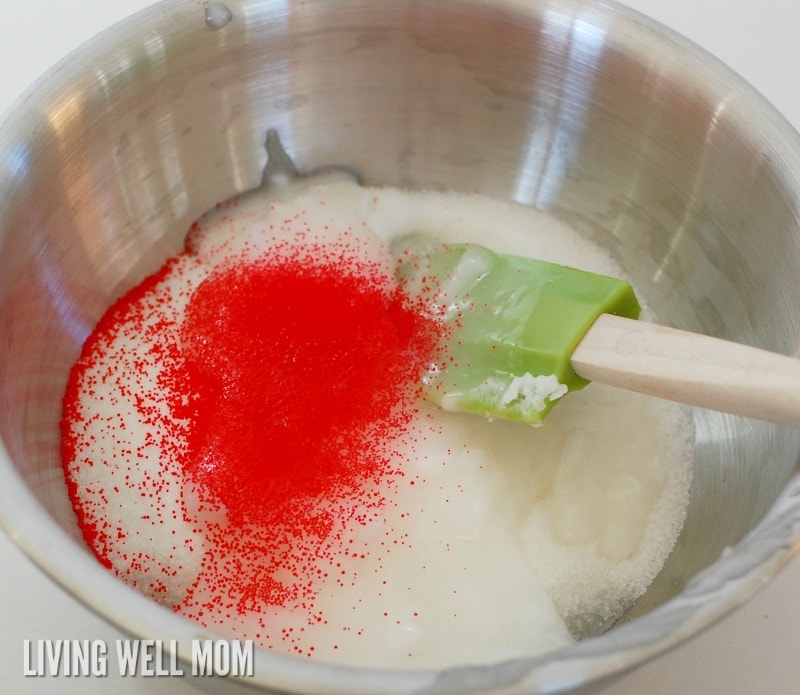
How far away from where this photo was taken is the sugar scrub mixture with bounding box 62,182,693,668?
80 cm

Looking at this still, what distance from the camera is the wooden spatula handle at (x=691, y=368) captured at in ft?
2.24

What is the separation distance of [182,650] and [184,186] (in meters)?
0.70

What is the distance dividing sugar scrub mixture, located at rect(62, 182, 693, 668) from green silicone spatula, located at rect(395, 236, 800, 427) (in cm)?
4

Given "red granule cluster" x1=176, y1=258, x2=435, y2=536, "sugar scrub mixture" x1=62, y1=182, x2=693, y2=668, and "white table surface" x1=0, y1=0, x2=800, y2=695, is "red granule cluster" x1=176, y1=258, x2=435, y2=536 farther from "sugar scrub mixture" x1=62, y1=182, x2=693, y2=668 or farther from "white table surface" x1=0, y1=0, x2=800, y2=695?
"white table surface" x1=0, y1=0, x2=800, y2=695

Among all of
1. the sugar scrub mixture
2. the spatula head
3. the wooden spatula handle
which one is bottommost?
the sugar scrub mixture

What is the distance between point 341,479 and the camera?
87 cm

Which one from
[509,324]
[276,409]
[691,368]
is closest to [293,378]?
[276,409]

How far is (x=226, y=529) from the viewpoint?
0.84 meters

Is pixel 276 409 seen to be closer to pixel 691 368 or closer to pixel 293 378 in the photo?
pixel 293 378

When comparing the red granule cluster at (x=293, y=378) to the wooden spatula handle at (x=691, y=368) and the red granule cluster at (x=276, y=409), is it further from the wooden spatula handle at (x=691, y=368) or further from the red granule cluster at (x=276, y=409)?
the wooden spatula handle at (x=691, y=368)

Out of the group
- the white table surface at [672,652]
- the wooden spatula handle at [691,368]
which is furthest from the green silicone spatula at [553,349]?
the white table surface at [672,652]

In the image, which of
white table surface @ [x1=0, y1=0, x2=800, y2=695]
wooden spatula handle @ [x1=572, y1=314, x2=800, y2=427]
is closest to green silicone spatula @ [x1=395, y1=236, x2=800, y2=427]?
wooden spatula handle @ [x1=572, y1=314, x2=800, y2=427]

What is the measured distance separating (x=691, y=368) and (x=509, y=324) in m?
0.23

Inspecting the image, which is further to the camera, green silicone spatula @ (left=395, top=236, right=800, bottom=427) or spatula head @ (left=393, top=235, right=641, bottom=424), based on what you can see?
spatula head @ (left=393, top=235, right=641, bottom=424)
